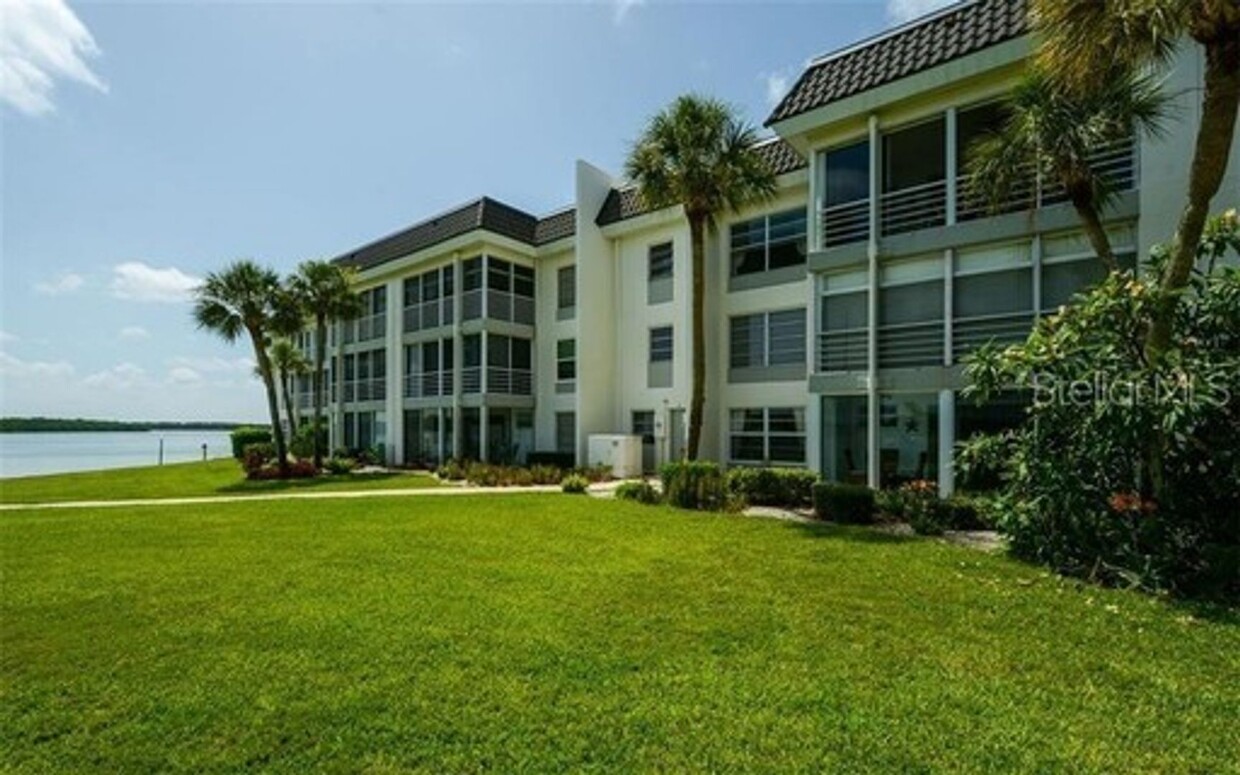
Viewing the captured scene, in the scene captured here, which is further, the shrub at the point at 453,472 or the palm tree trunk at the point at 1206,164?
the shrub at the point at 453,472

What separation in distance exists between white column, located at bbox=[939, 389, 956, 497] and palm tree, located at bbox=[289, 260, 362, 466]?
22096mm

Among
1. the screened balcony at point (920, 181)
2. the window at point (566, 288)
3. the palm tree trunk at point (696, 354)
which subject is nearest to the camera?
the screened balcony at point (920, 181)

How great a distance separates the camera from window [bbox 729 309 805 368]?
60.7 ft

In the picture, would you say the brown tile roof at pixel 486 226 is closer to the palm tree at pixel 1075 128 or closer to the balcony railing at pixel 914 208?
the balcony railing at pixel 914 208

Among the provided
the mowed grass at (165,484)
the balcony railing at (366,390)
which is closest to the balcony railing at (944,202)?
the mowed grass at (165,484)

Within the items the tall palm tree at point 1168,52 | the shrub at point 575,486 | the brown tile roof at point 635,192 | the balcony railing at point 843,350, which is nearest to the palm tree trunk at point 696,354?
the brown tile roof at point 635,192

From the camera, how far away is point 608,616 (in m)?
6.25

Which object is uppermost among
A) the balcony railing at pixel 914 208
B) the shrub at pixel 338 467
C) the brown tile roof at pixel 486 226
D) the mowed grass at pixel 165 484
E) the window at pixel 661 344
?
the brown tile roof at pixel 486 226

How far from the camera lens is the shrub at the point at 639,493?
47.9 feet

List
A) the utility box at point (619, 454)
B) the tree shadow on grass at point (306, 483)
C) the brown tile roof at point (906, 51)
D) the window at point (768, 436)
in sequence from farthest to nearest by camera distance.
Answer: the utility box at point (619, 454), the tree shadow on grass at point (306, 483), the window at point (768, 436), the brown tile roof at point (906, 51)

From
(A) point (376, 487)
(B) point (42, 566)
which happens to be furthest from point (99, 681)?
(A) point (376, 487)

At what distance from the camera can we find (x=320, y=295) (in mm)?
25172

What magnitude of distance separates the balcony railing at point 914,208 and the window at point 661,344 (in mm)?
8746

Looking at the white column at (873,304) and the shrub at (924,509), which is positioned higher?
the white column at (873,304)
